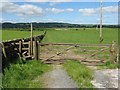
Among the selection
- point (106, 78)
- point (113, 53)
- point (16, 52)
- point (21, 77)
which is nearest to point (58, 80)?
point (21, 77)

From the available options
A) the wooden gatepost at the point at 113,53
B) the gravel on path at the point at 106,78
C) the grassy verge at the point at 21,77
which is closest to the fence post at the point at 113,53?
the wooden gatepost at the point at 113,53

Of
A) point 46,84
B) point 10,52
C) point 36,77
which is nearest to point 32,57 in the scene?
point 10,52

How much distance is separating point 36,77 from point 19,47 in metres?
4.26

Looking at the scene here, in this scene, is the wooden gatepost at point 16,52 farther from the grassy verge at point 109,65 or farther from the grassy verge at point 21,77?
the grassy verge at point 109,65

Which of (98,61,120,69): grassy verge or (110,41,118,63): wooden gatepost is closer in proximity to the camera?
(98,61,120,69): grassy verge

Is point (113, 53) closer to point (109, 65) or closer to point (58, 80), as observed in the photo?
point (109, 65)

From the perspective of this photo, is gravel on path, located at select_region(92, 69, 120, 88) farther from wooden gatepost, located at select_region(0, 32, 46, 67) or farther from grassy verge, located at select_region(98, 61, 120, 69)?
wooden gatepost, located at select_region(0, 32, 46, 67)

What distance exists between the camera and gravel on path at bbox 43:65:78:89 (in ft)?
34.8

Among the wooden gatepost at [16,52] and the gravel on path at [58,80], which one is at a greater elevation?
the wooden gatepost at [16,52]

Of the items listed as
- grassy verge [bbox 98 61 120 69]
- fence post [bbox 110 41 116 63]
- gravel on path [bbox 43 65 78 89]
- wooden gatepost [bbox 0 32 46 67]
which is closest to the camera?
gravel on path [bbox 43 65 78 89]

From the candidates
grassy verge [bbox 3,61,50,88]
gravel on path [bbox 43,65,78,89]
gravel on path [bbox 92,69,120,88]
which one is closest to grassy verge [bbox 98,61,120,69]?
gravel on path [bbox 92,69,120,88]

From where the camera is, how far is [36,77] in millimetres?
11898

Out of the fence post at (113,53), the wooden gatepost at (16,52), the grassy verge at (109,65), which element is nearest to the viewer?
the wooden gatepost at (16,52)

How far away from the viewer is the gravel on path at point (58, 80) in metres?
10.6
